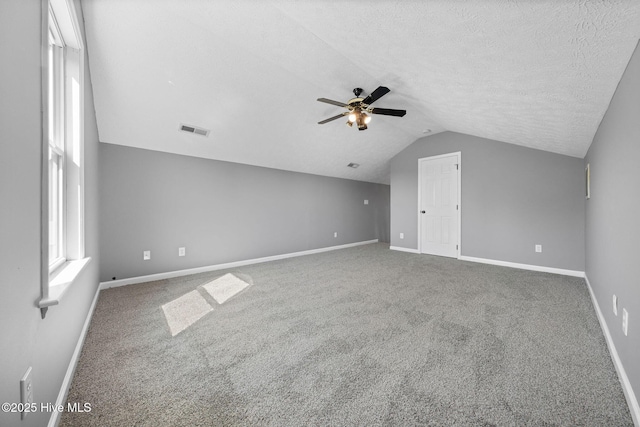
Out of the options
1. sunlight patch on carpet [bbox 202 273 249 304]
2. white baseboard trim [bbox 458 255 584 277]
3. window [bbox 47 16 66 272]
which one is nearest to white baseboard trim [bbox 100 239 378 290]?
sunlight patch on carpet [bbox 202 273 249 304]

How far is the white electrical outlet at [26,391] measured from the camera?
2.74ft

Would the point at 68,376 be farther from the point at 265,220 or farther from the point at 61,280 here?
the point at 265,220

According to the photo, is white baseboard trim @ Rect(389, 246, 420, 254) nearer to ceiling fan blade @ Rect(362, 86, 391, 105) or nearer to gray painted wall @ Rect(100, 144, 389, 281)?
gray painted wall @ Rect(100, 144, 389, 281)

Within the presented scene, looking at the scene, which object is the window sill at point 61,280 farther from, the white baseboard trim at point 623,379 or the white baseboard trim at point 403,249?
the white baseboard trim at point 403,249

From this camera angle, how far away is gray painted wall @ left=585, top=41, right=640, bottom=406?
1291 millimetres

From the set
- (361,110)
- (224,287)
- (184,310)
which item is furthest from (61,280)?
(361,110)

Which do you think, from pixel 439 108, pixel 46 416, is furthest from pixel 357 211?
pixel 46 416

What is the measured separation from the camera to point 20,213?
861 millimetres

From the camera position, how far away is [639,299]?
1228mm

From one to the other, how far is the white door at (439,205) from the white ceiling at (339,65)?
125 cm

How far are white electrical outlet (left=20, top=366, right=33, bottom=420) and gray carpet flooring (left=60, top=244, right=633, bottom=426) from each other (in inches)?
18.0

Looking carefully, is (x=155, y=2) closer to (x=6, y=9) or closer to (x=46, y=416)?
(x=6, y=9)

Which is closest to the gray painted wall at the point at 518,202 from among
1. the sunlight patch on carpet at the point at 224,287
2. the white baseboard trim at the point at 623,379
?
the white baseboard trim at the point at 623,379

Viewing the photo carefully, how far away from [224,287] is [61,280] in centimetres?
195
